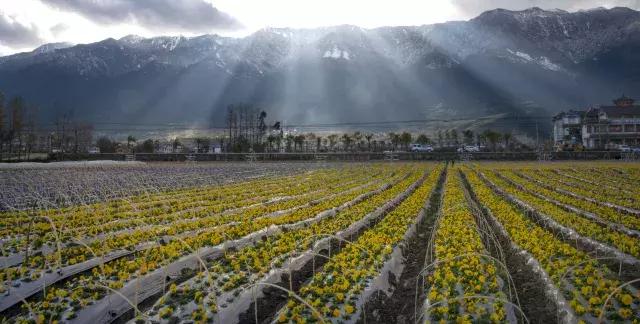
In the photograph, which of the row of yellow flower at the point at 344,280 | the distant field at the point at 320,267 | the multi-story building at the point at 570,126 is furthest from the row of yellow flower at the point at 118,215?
the multi-story building at the point at 570,126

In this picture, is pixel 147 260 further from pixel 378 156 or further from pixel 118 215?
pixel 378 156

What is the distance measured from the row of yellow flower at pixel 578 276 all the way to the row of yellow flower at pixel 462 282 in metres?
1.12

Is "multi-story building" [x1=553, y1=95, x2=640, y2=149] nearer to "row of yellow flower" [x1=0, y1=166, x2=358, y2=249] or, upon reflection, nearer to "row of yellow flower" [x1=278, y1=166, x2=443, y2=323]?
"row of yellow flower" [x1=0, y1=166, x2=358, y2=249]

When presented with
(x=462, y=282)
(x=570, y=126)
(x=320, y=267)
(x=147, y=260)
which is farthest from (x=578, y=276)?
(x=570, y=126)

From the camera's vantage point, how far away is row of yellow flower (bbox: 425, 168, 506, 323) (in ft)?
24.3

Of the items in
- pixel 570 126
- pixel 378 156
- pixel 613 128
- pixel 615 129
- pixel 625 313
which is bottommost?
pixel 625 313

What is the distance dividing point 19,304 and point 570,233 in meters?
13.7

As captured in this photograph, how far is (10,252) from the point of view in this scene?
11.5 m

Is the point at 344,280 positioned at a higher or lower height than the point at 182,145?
lower

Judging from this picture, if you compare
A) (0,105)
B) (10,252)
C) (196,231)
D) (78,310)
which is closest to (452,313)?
(78,310)

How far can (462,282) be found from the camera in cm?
908

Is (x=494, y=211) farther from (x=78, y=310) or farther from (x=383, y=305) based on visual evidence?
(x=78, y=310)

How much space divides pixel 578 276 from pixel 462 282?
2397 mm

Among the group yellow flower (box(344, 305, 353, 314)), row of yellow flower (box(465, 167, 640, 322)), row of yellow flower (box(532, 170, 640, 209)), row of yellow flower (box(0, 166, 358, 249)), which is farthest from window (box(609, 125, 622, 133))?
yellow flower (box(344, 305, 353, 314))
